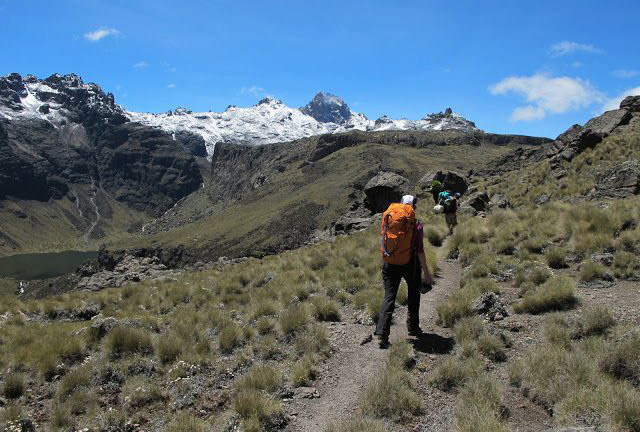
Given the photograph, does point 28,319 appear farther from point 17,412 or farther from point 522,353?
point 522,353

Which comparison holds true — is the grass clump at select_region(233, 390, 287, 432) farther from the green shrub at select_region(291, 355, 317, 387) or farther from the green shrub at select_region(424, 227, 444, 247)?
the green shrub at select_region(424, 227, 444, 247)

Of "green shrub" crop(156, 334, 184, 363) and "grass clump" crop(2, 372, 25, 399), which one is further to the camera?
"green shrub" crop(156, 334, 184, 363)

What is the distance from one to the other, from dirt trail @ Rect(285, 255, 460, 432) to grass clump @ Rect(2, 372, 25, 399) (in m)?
5.70

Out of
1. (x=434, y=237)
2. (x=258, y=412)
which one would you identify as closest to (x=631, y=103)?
(x=434, y=237)

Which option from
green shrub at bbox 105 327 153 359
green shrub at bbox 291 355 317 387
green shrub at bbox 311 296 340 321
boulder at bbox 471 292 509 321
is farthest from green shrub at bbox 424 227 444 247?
green shrub at bbox 105 327 153 359

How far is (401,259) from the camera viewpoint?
9.80 meters

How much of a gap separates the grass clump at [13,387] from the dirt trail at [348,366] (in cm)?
570

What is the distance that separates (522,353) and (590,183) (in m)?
20.6

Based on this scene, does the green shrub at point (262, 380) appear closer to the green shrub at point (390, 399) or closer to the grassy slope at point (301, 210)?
the green shrub at point (390, 399)


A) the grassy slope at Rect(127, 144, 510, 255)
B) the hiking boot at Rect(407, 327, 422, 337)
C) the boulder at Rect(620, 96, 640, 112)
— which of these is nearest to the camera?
the hiking boot at Rect(407, 327, 422, 337)

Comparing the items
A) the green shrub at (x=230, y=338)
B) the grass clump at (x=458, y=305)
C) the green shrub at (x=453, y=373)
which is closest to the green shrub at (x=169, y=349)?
the green shrub at (x=230, y=338)

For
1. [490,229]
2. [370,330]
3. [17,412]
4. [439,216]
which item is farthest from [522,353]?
[439,216]

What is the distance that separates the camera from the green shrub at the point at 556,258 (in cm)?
1370

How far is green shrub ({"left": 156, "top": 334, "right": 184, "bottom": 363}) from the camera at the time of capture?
1041 centimetres
